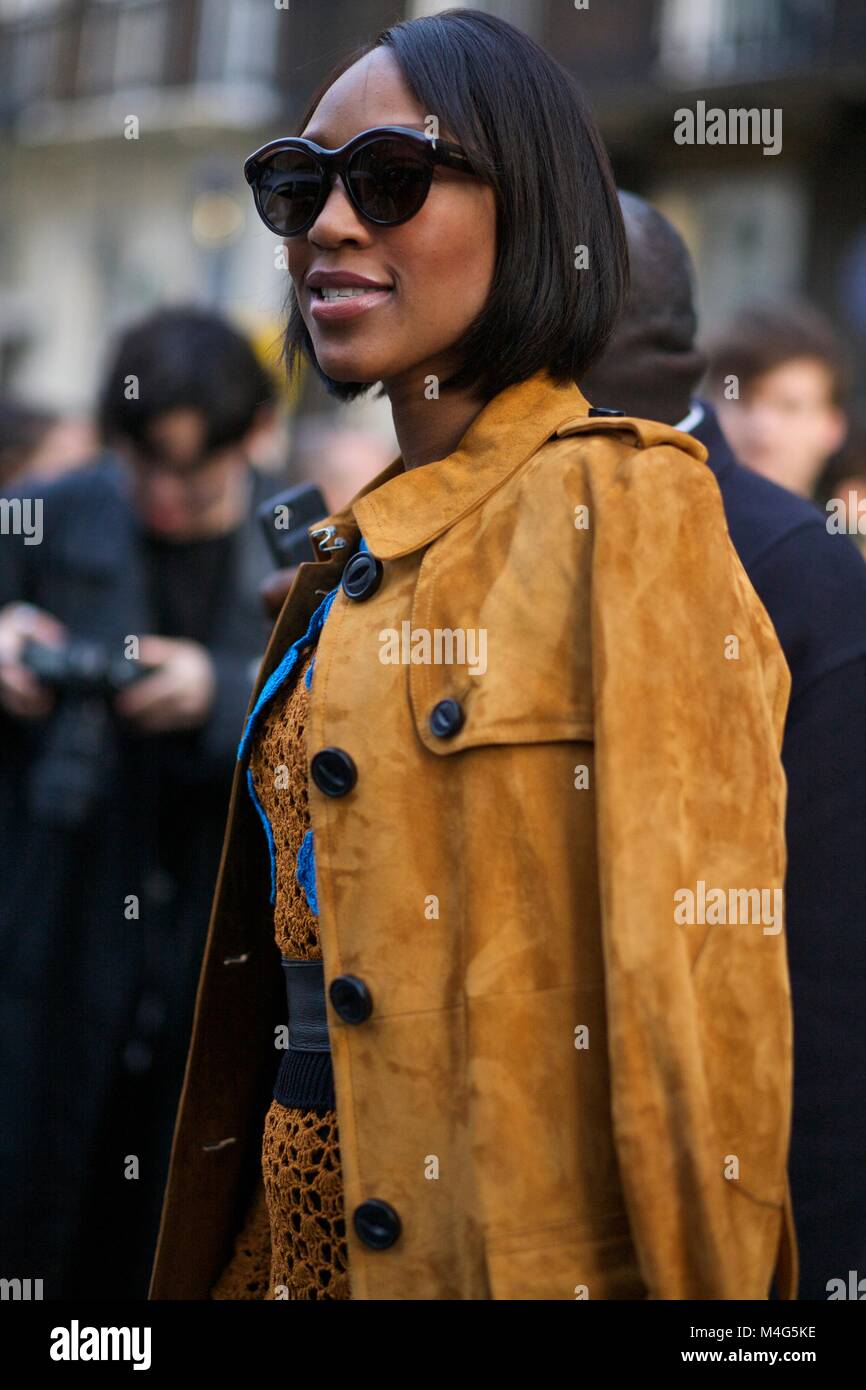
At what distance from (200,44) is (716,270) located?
991 centimetres

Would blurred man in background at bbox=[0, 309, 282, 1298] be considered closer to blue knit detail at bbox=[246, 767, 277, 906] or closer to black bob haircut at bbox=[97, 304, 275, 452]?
black bob haircut at bbox=[97, 304, 275, 452]

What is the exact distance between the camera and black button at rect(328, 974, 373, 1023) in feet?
6.70

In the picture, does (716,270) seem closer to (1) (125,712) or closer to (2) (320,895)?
(1) (125,712)

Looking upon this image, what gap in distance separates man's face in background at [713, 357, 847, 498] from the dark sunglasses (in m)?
2.89

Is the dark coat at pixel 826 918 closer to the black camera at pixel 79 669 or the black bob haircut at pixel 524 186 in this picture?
the black bob haircut at pixel 524 186

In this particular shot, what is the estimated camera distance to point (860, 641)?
2783 millimetres

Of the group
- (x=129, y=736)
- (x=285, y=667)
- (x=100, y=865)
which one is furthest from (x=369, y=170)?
(x=100, y=865)

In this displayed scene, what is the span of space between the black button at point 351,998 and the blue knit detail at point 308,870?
16 cm

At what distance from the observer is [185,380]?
16.9 ft

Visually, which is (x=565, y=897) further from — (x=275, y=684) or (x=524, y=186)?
(x=524, y=186)

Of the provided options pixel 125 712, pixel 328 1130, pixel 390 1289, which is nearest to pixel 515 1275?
pixel 390 1289

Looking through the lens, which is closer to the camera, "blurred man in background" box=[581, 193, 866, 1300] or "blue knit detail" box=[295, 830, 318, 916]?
"blue knit detail" box=[295, 830, 318, 916]

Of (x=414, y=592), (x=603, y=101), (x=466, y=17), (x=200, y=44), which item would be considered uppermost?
(x=200, y=44)

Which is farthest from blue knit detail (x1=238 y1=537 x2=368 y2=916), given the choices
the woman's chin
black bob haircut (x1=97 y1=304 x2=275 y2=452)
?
black bob haircut (x1=97 y1=304 x2=275 y2=452)
